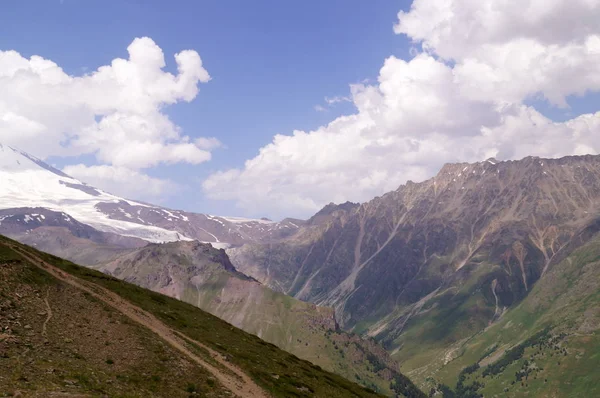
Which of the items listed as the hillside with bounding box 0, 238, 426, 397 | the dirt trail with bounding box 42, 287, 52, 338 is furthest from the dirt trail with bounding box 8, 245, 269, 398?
the dirt trail with bounding box 42, 287, 52, 338

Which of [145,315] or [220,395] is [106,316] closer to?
[145,315]

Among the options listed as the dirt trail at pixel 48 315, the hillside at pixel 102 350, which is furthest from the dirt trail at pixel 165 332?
the dirt trail at pixel 48 315

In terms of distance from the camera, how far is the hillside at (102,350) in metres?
40.6

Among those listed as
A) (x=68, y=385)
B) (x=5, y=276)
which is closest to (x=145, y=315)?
(x=5, y=276)

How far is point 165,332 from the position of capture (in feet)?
221

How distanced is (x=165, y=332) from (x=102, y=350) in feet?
57.1

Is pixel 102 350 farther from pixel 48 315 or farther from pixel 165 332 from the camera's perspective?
pixel 165 332

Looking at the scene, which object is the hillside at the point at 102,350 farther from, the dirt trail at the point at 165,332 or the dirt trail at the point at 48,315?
the dirt trail at the point at 165,332

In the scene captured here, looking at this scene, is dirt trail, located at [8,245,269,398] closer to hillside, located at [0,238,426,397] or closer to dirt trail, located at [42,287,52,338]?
hillside, located at [0,238,426,397]

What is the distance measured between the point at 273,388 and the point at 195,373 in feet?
43.1

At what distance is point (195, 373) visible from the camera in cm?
5234

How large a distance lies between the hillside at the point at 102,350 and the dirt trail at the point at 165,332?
0.81 feet

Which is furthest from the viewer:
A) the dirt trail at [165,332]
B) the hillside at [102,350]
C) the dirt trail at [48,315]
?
the dirt trail at [165,332]

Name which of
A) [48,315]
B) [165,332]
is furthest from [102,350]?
[165,332]
